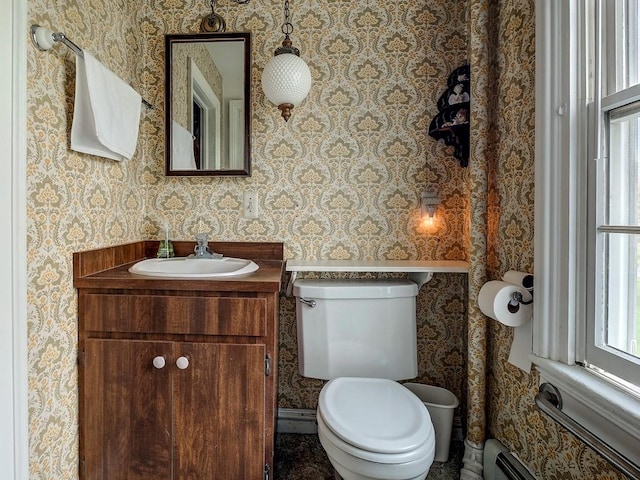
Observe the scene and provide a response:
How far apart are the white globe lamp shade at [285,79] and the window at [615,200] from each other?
1.00 m

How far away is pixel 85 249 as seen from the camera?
1.26 metres

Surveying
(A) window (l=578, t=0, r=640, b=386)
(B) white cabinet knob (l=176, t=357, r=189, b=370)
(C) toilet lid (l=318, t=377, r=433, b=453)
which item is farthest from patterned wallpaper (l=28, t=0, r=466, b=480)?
(A) window (l=578, t=0, r=640, b=386)

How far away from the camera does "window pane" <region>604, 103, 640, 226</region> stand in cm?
83

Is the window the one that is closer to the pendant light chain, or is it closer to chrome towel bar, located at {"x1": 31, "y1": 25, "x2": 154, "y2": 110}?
the pendant light chain

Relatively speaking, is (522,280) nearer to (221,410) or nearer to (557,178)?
(557,178)

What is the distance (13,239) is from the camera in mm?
961

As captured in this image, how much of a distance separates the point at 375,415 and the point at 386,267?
23.0 inches

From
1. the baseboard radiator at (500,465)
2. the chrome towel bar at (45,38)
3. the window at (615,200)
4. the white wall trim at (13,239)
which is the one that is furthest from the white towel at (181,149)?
the baseboard radiator at (500,465)

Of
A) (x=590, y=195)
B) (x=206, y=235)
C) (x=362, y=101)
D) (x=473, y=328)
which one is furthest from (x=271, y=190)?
(x=590, y=195)

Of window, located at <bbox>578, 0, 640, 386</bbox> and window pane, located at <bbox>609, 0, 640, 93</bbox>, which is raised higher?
window pane, located at <bbox>609, 0, 640, 93</bbox>

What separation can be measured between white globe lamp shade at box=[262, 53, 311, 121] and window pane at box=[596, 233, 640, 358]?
1216mm

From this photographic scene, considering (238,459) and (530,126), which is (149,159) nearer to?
(238,459)

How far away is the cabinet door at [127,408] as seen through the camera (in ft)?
3.89

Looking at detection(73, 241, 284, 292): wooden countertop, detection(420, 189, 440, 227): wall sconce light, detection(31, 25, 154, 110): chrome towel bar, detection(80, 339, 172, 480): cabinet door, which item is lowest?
detection(80, 339, 172, 480): cabinet door
